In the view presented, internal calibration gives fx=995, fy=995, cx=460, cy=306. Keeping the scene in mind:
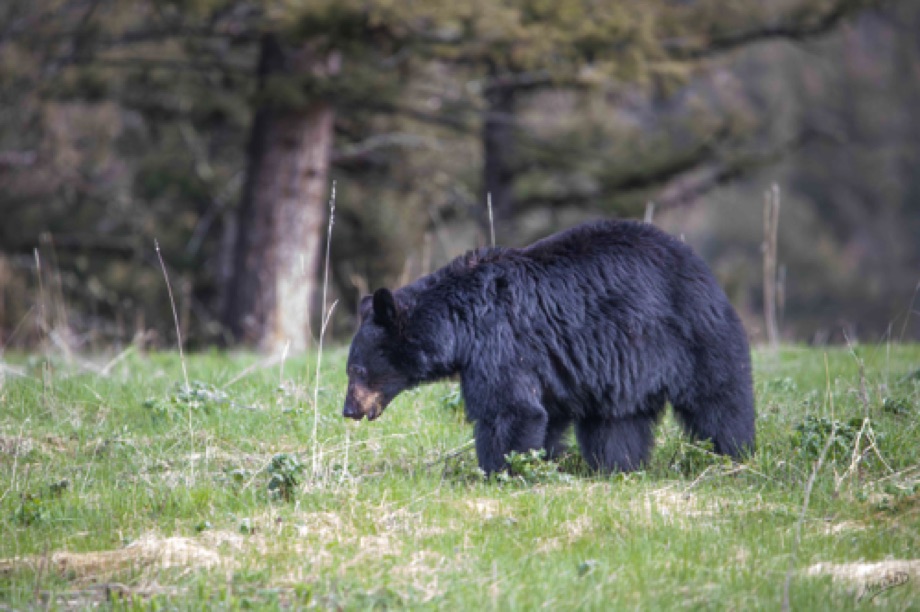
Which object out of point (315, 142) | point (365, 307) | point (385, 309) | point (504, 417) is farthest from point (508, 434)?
point (315, 142)

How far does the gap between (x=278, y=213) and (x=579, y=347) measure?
6965mm

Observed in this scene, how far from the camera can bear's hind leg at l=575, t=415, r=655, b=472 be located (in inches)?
215

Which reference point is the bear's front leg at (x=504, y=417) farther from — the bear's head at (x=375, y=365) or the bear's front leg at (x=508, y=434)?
the bear's head at (x=375, y=365)

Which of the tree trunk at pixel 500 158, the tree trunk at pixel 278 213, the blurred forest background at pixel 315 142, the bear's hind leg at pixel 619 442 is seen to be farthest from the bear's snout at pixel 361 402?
the tree trunk at pixel 500 158

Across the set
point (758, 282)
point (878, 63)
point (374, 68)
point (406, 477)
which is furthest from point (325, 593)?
point (878, 63)

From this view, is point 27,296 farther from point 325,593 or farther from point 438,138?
point 325,593

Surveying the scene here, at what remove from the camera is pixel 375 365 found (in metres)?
5.72

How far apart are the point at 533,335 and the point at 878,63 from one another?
27371 millimetres

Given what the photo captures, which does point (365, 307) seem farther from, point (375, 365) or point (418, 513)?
point (418, 513)

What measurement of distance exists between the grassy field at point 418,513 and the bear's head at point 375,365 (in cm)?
23

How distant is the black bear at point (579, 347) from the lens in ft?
17.5

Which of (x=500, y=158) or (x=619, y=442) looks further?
Result: (x=500, y=158)

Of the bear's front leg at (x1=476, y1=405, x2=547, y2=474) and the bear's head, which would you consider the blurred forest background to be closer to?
the bear's head

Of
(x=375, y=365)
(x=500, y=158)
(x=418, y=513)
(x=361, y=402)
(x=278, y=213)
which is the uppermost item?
(x=500, y=158)
